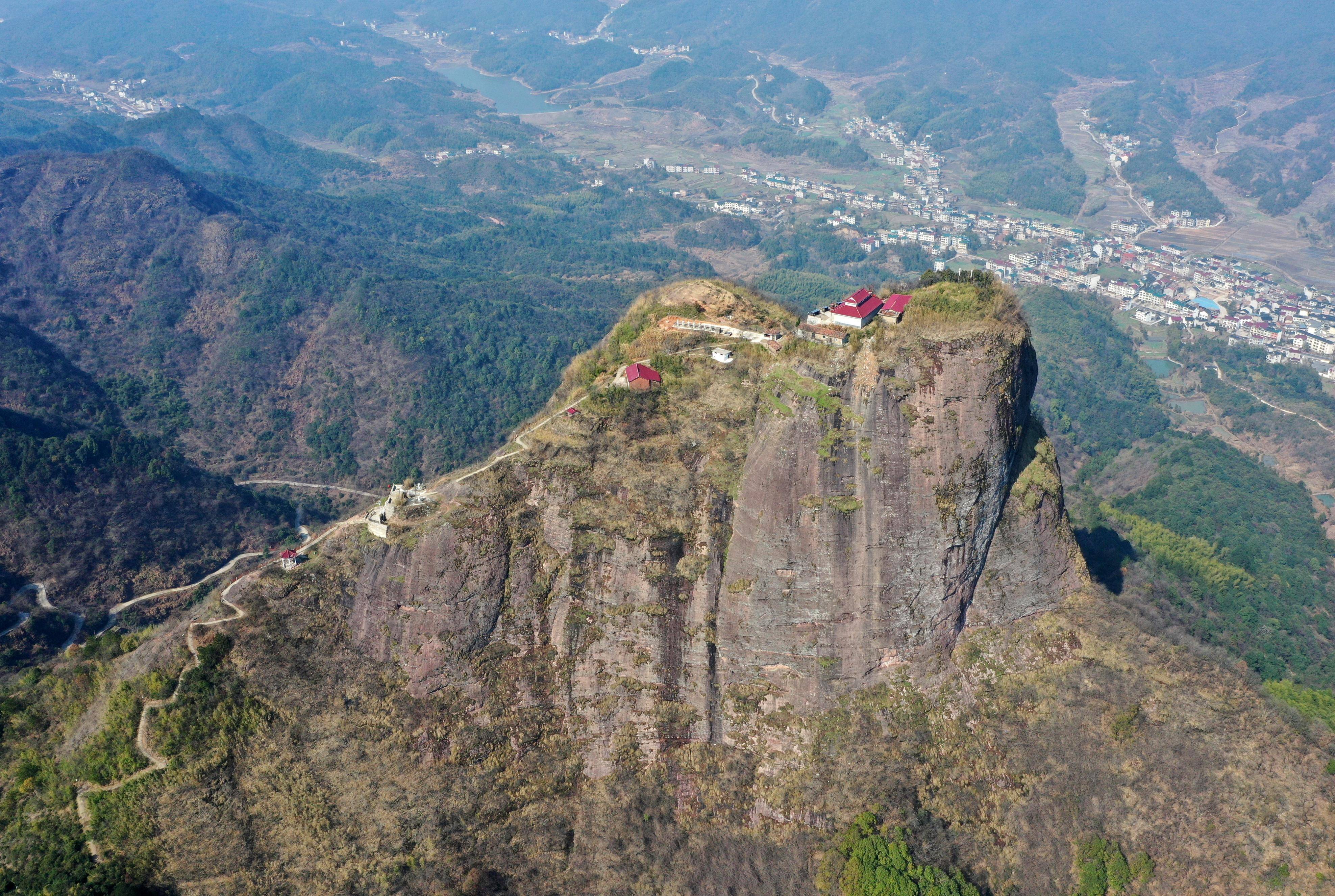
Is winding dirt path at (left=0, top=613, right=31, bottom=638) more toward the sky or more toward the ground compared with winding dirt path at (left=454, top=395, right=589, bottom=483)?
more toward the ground

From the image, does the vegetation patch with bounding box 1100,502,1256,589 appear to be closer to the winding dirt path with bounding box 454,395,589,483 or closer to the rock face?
the rock face

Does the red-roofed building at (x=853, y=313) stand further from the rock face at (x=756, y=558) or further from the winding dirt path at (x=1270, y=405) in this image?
the winding dirt path at (x=1270, y=405)

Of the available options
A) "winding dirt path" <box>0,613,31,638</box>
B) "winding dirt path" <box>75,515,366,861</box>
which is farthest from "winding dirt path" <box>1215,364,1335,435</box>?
"winding dirt path" <box>0,613,31,638</box>

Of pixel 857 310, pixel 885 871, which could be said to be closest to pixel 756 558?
pixel 857 310

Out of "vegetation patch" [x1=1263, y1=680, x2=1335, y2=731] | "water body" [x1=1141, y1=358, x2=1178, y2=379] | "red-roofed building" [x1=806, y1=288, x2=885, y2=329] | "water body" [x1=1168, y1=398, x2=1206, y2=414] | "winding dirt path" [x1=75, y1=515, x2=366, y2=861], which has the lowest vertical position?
"water body" [x1=1168, y1=398, x2=1206, y2=414]

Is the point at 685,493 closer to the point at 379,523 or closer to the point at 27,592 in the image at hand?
the point at 379,523

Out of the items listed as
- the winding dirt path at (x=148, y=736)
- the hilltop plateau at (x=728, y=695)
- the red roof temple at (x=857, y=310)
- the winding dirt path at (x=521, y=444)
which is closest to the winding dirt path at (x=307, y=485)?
the hilltop plateau at (x=728, y=695)
